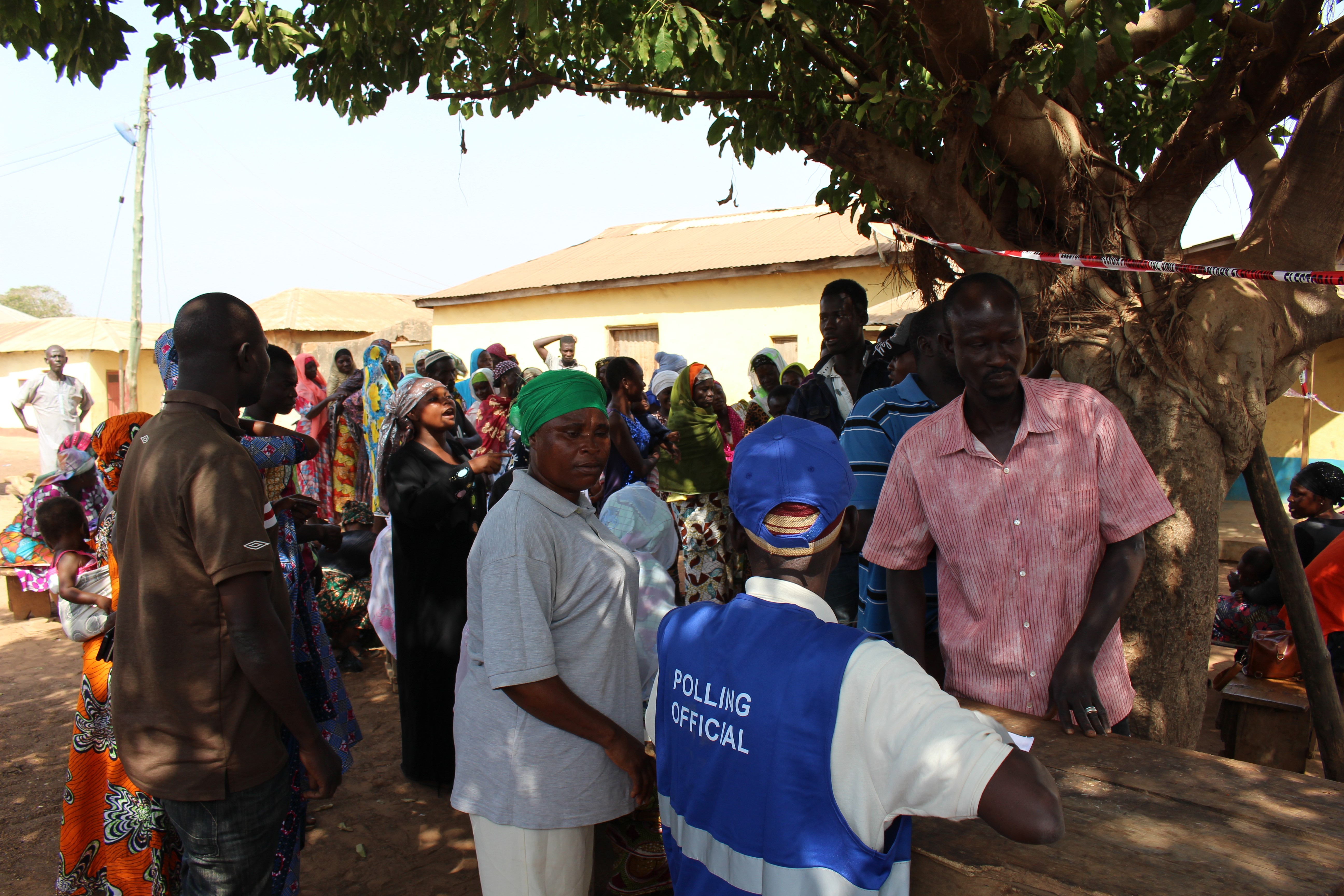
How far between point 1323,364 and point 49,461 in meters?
15.9

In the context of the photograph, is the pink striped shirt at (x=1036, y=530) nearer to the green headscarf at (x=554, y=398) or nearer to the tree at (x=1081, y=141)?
the green headscarf at (x=554, y=398)

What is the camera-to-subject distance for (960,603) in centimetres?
227

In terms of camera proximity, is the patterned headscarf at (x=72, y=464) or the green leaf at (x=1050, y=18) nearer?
the green leaf at (x=1050, y=18)

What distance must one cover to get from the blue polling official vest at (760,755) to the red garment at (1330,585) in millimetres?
4141

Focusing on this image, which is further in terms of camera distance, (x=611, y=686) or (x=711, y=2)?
(x=711, y=2)

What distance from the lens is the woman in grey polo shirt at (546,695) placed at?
1.94 metres

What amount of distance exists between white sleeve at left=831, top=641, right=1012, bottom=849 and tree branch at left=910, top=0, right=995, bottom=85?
247 cm

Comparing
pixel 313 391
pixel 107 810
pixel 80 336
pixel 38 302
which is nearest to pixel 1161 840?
pixel 107 810

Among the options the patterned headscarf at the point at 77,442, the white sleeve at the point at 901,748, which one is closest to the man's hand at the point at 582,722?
the white sleeve at the point at 901,748

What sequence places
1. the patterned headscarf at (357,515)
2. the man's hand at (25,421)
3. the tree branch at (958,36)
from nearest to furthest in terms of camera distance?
the tree branch at (958,36) < the patterned headscarf at (357,515) < the man's hand at (25,421)

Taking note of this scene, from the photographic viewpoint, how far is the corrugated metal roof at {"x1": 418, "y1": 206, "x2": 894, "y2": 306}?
13.5 meters

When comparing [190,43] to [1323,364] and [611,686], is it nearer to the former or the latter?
[611,686]

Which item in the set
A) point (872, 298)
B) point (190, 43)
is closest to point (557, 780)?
point (190, 43)

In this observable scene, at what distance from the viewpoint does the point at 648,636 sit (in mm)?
2693
